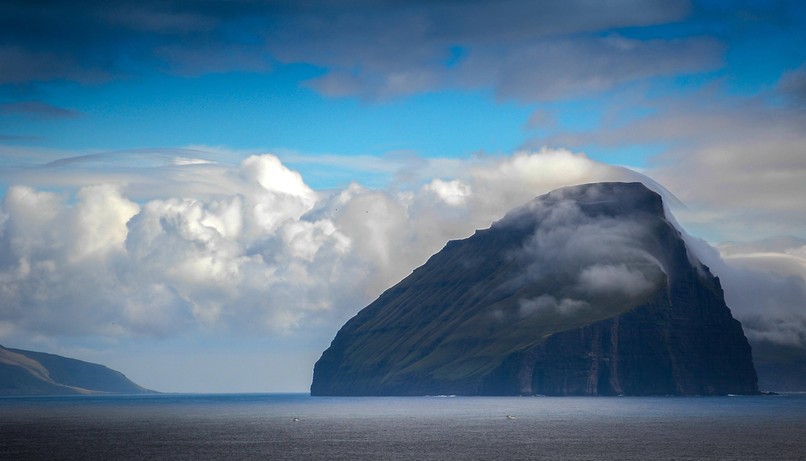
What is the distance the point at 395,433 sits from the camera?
655 ft

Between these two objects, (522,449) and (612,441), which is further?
(612,441)

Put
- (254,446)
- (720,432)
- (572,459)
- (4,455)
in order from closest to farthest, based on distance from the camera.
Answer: (572,459)
(4,455)
(254,446)
(720,432)

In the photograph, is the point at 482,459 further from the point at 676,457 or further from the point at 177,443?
the point at 177,443

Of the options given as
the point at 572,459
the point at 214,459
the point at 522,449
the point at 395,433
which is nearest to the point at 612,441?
the point at 522,449

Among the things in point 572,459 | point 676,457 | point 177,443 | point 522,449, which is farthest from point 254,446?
point 676,457

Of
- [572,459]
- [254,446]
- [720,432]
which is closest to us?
[572,459]

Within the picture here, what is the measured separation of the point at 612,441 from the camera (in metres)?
168

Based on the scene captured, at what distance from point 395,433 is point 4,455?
77.4m

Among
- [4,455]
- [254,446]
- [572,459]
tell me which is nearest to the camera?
[572,459]

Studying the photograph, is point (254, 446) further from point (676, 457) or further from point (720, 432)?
point (720, 432)

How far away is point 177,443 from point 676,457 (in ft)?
277

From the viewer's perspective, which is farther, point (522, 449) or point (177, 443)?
point (177, 443)

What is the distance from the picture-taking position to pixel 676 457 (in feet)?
458

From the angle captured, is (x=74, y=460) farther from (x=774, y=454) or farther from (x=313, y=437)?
(x=774, y=454)
